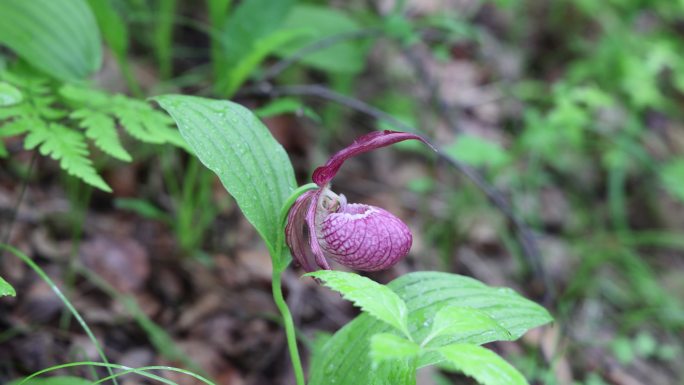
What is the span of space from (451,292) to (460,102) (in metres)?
2.36

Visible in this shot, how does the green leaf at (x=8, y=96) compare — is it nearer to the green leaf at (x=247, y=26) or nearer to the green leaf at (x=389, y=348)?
the green leaf at (x=247, y=26)

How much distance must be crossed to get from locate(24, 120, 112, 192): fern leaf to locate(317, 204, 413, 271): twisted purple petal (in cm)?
49

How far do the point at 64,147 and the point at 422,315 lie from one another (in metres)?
0.83

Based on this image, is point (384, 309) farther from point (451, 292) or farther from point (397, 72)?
point (397, 72)

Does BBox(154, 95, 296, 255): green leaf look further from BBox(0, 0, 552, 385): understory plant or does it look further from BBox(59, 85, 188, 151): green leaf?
BBox(59, 85, 188, 151): green leaf

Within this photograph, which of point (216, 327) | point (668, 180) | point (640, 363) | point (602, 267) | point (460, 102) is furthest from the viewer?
point (460, 102)

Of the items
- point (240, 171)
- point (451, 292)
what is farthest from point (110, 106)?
point (451, 292)

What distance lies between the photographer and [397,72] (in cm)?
326

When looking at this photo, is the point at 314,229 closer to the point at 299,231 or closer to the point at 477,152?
the point at 299,231

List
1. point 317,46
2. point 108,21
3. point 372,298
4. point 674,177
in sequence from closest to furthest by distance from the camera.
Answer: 1. point 372,298
2. point 108,21
3. point 317,46
4. point 674,177

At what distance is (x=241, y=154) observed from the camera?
117cm

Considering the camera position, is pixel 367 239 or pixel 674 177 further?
pixel 674 177

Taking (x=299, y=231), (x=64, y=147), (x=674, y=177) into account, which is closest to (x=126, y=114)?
(x=64, y=147)

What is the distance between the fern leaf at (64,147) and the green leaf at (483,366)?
2.56ft
